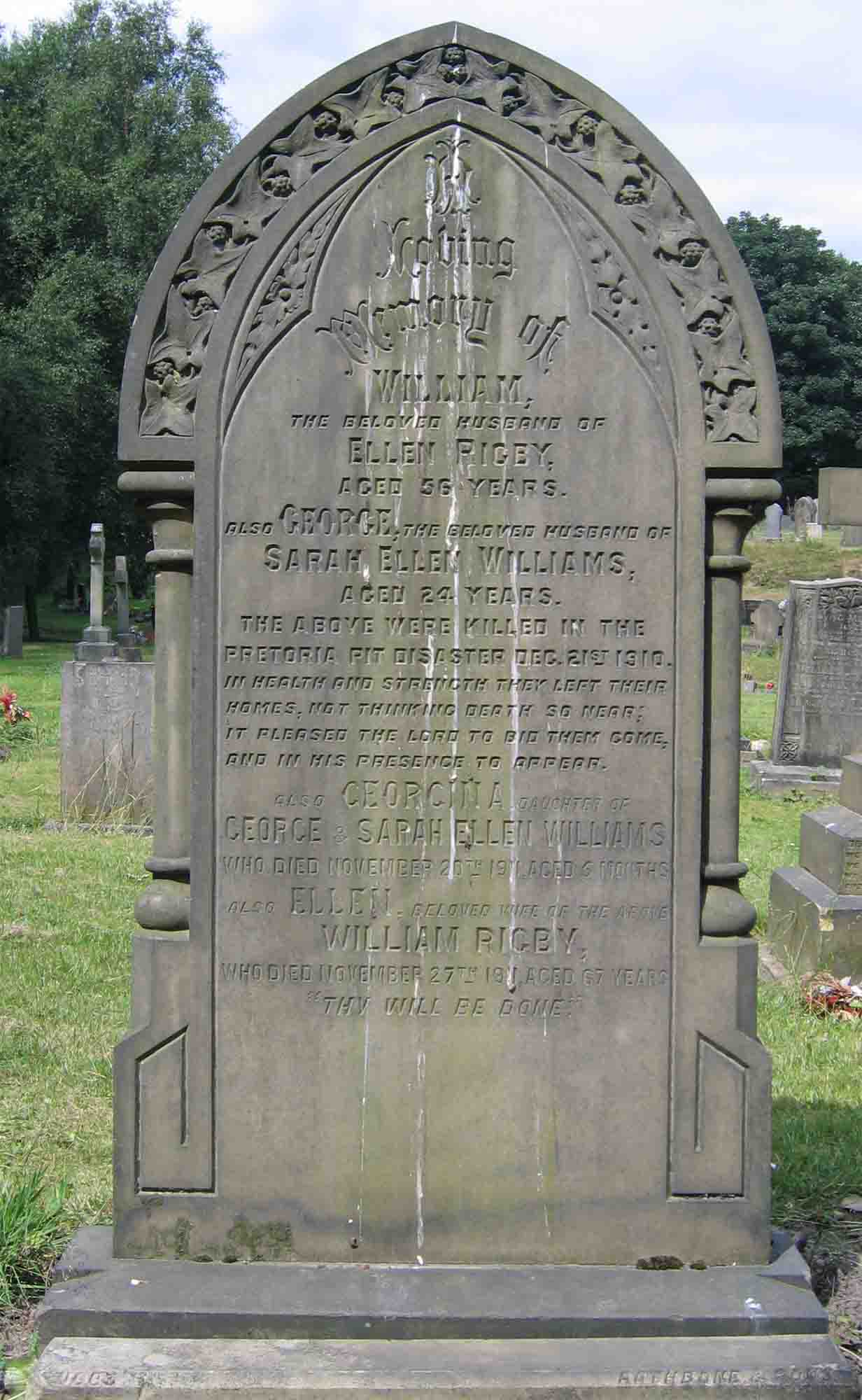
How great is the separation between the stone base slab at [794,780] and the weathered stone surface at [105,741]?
597 centimetres

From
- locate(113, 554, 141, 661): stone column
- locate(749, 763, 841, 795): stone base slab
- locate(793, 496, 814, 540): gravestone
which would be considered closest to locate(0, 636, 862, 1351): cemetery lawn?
locate(749, 763, 841, 795): stone base slab

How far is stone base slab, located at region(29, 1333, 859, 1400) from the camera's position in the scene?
348 cm

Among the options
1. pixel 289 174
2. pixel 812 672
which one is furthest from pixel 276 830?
pixel 812 672

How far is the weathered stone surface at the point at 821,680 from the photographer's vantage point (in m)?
14.7

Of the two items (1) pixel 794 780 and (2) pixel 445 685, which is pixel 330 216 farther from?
(1) pixel 794 780

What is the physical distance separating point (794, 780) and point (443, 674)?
36.1 feet

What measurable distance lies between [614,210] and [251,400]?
1075 mm

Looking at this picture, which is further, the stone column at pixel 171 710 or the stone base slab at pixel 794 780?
the stone base slab at pixel 794 780

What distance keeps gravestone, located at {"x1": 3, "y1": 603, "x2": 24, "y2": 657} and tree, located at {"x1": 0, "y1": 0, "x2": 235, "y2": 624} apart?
11.5ft

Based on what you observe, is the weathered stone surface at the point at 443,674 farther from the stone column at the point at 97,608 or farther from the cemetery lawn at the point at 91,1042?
the stone column at the point at 97,608

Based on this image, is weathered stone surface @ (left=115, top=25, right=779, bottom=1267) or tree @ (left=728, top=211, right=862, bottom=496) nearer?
weathered stone surface @ (left=115, top=25, right=779, bottom=1267)

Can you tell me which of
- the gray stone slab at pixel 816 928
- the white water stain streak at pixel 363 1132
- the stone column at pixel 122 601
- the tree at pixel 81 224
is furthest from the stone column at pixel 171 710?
the tree at pixel 81 224

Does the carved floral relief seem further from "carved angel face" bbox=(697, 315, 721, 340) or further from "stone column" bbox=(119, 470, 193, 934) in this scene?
"stone column" bbox=(119, 470, 193, 934)

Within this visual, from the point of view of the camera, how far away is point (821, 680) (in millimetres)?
14758
